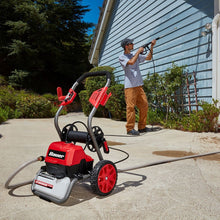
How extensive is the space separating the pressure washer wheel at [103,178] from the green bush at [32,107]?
24.5 ft

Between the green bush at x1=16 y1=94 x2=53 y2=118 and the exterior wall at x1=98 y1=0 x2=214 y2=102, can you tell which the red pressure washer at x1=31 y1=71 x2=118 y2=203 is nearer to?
the exterior wall at x1=98 y1=0 x2=214 y2=102

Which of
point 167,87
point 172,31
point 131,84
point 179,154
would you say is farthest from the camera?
point 172,31

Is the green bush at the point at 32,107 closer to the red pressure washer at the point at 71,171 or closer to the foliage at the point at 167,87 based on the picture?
the foliage at the point at 167,87

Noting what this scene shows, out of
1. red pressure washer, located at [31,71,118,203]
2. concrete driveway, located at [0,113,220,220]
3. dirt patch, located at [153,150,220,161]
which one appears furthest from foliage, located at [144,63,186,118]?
red pressure washer, located at [31,71,118,203]

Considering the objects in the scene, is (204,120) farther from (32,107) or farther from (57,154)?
(32,107)

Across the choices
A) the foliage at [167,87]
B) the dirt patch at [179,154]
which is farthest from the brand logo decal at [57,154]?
the foliage at [167,87]

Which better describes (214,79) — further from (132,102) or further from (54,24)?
(54,24)

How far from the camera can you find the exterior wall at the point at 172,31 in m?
5.07

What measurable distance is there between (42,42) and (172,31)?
11801mm

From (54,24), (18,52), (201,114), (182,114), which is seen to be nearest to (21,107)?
(182,114)

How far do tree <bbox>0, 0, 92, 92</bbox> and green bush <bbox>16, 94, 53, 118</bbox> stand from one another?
6442 millimetres

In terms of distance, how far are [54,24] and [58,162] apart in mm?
15577

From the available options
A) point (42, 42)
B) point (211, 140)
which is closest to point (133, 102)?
point (211, 140)

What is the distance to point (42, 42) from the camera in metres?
16.0
